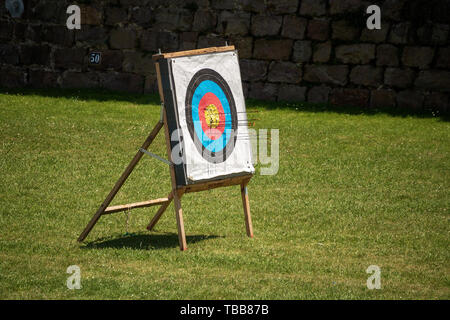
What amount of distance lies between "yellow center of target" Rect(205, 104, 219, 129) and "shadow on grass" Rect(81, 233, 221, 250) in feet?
3.57

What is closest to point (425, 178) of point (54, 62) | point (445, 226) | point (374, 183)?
point (374, 183)

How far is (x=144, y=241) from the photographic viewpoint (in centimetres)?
659

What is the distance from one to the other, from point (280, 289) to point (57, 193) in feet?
12.8

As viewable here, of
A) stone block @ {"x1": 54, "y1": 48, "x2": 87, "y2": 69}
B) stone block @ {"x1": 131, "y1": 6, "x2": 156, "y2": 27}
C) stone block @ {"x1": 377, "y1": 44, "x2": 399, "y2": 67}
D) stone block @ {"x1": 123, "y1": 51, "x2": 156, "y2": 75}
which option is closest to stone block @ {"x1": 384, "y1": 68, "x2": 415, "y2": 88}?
stone block @ {"x1": 377, "y1": 44, "x2": 399, "y2": 67}

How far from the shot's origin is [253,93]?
47.0 feet

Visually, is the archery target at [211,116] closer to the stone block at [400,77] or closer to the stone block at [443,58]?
the stone block at [400,77]

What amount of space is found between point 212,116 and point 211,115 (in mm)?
17

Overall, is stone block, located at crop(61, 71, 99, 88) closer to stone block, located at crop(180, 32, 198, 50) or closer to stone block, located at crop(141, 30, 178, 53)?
stone block, located at crop(141, 30, 178, 53)

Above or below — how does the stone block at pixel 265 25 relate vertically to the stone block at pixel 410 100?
above

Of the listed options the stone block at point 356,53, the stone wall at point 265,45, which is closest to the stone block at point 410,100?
the stone wall at point 265,45

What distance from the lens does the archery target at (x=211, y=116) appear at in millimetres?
6234

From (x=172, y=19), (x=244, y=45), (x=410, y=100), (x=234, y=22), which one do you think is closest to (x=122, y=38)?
(x=172, y=19)

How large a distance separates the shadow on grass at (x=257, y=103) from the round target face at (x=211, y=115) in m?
7.05

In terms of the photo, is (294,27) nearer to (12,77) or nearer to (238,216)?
(12,77)
